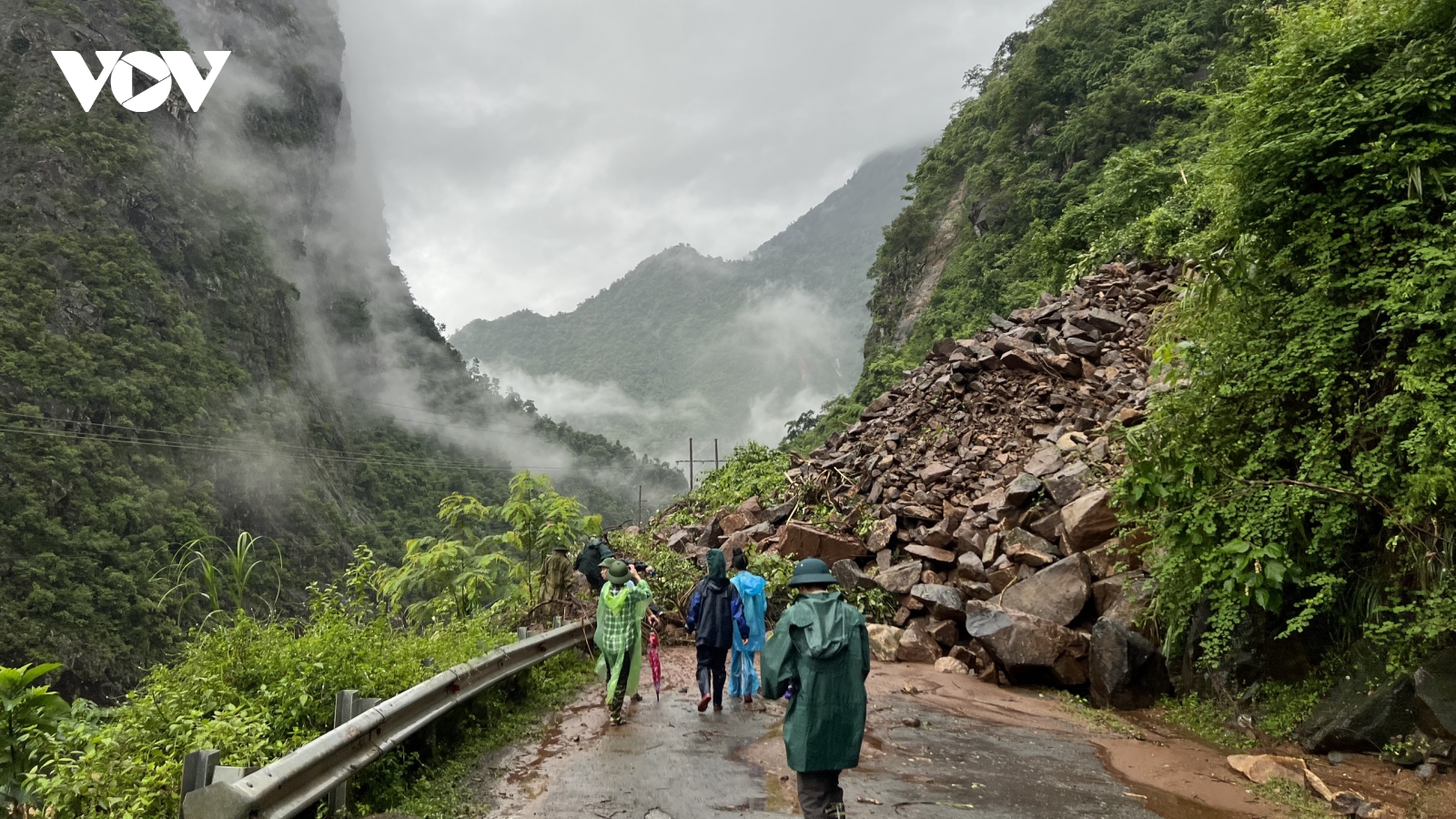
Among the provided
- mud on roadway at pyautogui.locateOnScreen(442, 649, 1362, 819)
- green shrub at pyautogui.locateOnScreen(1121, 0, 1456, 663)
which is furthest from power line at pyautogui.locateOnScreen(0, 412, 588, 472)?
green shrub at pyautogui.locateOnScreen(1121, 0, 1456, 663)

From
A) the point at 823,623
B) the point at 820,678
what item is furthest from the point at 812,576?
the point at 820,678

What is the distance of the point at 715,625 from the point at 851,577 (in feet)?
16.2

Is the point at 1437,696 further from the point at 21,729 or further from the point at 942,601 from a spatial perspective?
the point at 21,729

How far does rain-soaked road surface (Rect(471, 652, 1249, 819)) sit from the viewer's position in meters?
5.30

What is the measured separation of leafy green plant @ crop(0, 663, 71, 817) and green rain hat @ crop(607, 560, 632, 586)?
4282 mm

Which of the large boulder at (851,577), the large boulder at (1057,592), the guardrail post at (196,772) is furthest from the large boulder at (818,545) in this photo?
the guardrail post at (196,772)

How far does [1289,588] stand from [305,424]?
3105 inches

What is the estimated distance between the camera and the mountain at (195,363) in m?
45.3

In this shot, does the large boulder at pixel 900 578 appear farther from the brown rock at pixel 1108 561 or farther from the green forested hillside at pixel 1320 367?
the green forested hillside at pixel 1320 367

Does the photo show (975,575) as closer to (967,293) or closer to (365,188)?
(967,293)

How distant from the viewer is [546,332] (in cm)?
18438

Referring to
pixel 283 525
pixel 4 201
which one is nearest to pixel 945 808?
pixel 283 525

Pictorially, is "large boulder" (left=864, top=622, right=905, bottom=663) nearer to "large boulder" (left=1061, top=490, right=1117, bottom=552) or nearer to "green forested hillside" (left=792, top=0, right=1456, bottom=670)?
"large boulder" (left=1061, top=490, right=1117, bottom=552)

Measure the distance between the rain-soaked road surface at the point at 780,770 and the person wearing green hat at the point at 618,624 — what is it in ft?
1.33
